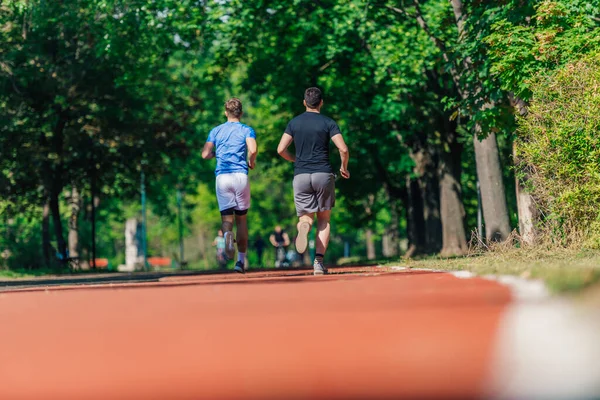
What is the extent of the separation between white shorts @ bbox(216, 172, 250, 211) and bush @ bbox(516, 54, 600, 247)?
4.18m

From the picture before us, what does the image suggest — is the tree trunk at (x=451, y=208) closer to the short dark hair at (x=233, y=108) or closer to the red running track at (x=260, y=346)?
the short dark hair at (x=233, y=108)

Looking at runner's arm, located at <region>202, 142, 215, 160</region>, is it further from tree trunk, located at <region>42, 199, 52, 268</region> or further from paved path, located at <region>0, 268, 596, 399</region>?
tree trunk, located at <region>42, 199, 52, 268</region>

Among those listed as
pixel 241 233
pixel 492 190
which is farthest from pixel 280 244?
pixel 241 233

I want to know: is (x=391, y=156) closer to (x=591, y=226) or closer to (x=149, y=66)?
(x=149, y=66)

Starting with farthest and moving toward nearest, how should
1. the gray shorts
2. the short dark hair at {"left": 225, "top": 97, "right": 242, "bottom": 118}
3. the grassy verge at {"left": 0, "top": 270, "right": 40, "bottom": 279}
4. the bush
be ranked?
the grassy verge at {"left": 0, "top": 270, "right": 40, "bottom": 279} < the bush < the short dark hair at {"left": 225, "top": 97, "right": 242, "bottom": 118} < the gray shorts

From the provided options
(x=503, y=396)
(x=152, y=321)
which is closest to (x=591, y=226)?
(x=152, y=321)

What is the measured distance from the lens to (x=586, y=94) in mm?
15344

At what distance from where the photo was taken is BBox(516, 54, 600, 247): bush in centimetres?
1521

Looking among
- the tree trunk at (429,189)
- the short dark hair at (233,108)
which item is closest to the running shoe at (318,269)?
the short dark hair at (233,108)

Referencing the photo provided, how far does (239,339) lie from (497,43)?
13.3 metres

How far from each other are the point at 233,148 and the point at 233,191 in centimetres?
55

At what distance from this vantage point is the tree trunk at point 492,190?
2276 centimetres

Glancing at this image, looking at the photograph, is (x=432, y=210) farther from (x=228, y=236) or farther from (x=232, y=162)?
(x=228, y=236)

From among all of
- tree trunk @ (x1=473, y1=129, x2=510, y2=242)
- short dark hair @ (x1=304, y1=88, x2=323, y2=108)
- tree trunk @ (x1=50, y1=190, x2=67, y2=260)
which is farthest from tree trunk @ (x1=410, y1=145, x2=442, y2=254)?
short dark hair @ (x1=304, y1=88, x2=323, y2=108)
